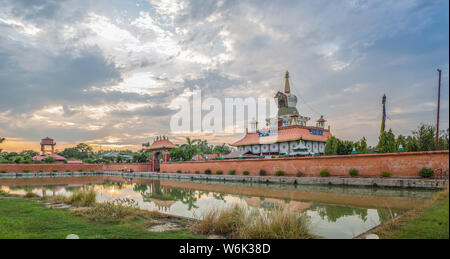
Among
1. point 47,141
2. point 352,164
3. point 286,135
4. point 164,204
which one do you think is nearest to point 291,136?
point 286,135

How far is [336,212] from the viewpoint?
8.88 m

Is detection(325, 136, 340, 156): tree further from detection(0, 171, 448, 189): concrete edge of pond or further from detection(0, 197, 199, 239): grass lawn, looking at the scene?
detection(0, 197, 199, 239): grass lawn

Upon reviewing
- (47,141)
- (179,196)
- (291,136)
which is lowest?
(179,196)

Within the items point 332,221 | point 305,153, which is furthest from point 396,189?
point 305,153

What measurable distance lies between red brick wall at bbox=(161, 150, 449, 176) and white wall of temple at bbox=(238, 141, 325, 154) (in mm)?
7062

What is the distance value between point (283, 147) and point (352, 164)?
14.1 meters

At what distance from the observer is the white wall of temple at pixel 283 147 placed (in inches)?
1213

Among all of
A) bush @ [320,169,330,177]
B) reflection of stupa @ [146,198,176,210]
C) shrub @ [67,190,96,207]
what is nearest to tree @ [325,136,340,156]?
bush @ [320,169,330,177]

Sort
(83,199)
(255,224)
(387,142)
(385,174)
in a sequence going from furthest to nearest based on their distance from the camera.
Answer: (387,142) → (385,174) → (83,199) → (255,224)

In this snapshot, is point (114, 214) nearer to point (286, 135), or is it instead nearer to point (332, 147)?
point (332, 147)
